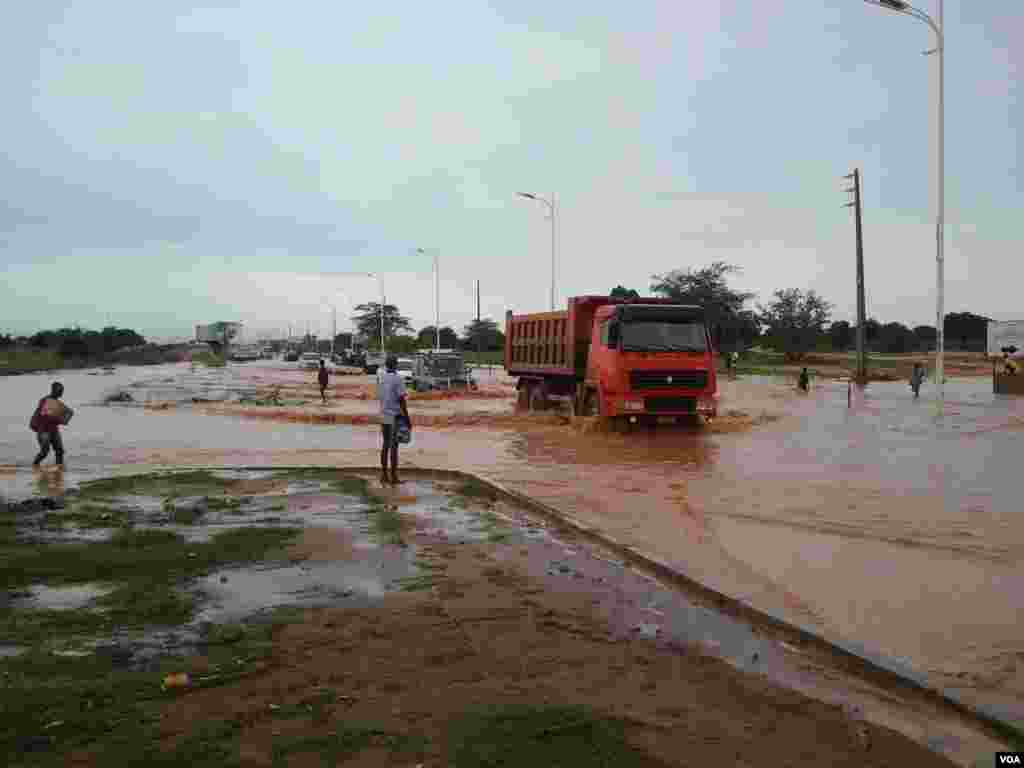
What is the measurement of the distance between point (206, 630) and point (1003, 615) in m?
5.31

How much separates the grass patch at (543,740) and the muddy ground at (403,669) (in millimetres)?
13

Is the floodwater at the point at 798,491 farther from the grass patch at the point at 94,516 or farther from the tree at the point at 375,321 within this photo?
the tree at the point at 375,321

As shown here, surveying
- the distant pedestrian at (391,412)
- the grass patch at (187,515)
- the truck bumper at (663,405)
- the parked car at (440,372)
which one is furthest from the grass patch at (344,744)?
the parked car at (440,372)

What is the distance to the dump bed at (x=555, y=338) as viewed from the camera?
25.6 metres

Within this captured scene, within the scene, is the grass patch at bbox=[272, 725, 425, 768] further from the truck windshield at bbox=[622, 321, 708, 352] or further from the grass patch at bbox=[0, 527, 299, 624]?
the truck windshield at bbox=[622, 321, 708, 352]

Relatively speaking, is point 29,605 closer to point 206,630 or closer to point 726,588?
point 206,630

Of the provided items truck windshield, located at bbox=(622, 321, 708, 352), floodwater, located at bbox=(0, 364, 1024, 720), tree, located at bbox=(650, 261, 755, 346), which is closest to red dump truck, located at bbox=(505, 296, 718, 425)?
truck windshield, located at bbox=(622, 321, 708, 352)

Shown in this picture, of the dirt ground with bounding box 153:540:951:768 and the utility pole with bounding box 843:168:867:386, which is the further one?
the utility pole with bounding box 843:168:867:386

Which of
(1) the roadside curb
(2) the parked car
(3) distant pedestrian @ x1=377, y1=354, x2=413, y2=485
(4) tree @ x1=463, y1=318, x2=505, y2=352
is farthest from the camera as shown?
(4) tree @ x1=463, y1=318, x2=505, y2=352

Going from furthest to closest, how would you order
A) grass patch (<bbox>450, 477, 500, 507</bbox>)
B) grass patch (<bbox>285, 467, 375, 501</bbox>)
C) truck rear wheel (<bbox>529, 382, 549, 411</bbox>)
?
truck rear wheel (<bbox>529, 382, 549, 411</bbox>), grass patch (<bbox>285, 467, 375, 501</bbox>), grass patch (<bbox>450, 477, 500, 507</bbox>)

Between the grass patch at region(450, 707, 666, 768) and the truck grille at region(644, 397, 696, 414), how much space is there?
57.9 ft

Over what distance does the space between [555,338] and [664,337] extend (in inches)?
213

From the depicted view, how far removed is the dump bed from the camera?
25.6 meters

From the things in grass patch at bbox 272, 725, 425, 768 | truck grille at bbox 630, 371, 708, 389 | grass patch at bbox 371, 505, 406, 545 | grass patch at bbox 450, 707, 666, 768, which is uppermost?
truck grille at bbox 630, 371, 708, 389
